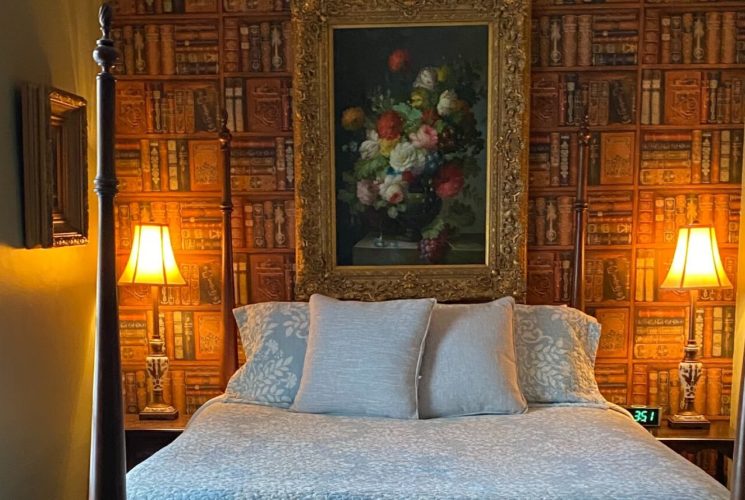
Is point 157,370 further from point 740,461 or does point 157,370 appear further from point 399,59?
point 740,461

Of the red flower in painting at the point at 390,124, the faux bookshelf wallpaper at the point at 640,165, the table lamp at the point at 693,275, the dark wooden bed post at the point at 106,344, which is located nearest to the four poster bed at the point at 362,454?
the dark wooden bed post at the point at 106,344

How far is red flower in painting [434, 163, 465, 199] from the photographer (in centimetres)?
290

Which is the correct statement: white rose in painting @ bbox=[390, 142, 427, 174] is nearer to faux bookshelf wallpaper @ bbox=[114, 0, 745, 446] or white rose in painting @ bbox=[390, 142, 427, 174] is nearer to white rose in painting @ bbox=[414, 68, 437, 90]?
white rose in painting @ bbox=[414, 68, 437, 90]

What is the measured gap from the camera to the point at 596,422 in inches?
86.0

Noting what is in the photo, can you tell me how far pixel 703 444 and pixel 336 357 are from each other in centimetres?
151

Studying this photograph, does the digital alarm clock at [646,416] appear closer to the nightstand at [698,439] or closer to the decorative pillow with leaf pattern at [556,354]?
the nightstand at [698,439]

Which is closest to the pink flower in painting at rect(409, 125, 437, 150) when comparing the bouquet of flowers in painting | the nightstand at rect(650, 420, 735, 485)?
the bouquet of flowers in painting

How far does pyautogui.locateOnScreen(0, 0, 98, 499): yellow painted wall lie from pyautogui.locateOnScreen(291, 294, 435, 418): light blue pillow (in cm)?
84

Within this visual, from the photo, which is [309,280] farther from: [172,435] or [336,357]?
[172,435]

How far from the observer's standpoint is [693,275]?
2.71m

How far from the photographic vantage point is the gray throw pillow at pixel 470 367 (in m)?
2.32

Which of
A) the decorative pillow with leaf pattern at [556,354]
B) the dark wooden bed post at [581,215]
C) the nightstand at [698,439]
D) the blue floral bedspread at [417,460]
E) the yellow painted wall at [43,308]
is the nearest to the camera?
the blue floral bedspread at [417,460]

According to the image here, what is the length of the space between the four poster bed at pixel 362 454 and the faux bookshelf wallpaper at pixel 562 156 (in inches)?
32.2

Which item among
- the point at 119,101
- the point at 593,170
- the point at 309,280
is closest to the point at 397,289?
the point at 309,280
